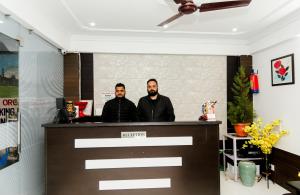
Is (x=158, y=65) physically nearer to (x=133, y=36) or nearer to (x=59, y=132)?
(x=133, y=36)

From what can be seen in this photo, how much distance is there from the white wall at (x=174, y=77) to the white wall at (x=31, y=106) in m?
1.15

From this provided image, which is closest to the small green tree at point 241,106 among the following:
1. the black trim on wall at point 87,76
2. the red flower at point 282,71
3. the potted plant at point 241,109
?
the potted plant at point 241,109

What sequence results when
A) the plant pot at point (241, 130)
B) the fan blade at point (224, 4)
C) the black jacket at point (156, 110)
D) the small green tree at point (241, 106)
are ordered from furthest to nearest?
the small green tree at point (241, 106)
the plant pot at point (241, 130)
the black jacket at point (156, 110)
the fan blade at point (224, 4)

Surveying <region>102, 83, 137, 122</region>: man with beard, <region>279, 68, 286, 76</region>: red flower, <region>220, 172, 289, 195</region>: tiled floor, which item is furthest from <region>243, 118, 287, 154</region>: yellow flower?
<region>102, 83, 137, 122</region>: man with beard

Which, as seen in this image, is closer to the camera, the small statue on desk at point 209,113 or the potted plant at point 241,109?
the small statue on desk at point 209,113

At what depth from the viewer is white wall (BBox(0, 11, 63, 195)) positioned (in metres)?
2.56

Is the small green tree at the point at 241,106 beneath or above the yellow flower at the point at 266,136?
above

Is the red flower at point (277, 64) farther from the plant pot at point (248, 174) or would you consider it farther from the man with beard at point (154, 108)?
the man with beard at point (154, 108)

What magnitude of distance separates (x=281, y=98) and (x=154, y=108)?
7.40 ft

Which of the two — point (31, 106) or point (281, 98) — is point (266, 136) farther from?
point (31, 106)

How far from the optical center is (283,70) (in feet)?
12.5

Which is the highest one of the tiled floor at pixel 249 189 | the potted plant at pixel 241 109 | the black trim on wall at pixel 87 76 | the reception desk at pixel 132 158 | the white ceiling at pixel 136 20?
the white ceiling at pixel 136 20

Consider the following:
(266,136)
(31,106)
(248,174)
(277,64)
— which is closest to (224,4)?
(277,64)

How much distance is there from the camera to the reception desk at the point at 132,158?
282 cm
